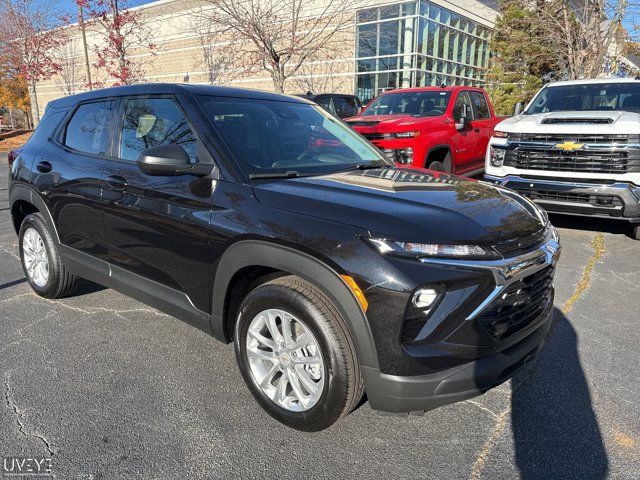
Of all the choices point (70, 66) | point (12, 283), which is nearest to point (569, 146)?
point (12, 283)

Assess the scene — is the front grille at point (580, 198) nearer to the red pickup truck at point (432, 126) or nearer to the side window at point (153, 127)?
the red pickup truck at point (432, 126)

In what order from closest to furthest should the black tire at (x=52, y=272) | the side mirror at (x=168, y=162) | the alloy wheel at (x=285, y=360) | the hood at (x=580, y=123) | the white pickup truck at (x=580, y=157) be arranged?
the alloy wheel at (x=285, y=360)
the side mirror at (x=168, y=162)
the black tire at (x=52, y=272)
the white pickup truck at (x=580, y=157)
the hood at (x=580, y=123)

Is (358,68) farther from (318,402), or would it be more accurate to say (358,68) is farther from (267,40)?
(318,402)

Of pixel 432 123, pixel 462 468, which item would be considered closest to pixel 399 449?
pixel 462 468

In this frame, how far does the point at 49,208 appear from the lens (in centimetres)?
382

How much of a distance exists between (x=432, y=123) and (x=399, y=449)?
561 centimetres

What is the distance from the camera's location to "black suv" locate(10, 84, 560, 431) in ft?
6.68

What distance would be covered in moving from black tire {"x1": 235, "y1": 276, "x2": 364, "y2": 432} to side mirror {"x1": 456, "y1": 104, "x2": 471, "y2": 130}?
20.0ft

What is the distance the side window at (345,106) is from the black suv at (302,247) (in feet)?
25.9

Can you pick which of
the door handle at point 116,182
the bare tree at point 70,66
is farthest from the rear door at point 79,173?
the bare tree at point 70,66

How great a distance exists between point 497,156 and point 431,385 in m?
5.25

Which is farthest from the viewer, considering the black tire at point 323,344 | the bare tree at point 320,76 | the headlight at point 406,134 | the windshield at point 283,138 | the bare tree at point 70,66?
the bare tree at point 70,66

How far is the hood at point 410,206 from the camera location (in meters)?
2.10

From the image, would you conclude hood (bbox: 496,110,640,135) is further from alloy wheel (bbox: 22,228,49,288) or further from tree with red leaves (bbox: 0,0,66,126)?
tree with red leaves (bbox: 0,0,66,126)
